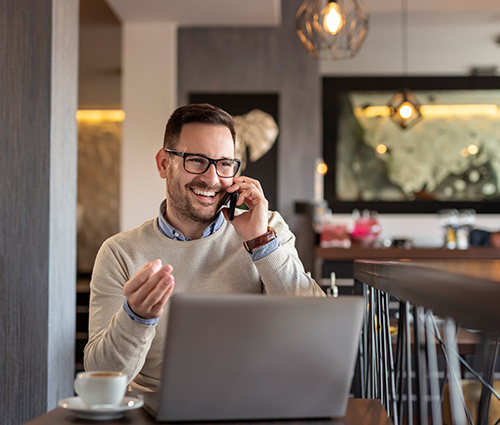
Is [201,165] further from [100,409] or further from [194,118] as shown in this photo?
[100,409]

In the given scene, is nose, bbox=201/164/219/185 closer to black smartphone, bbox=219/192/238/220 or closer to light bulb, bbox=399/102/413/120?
black smartphone, bbox=219/192/238/220

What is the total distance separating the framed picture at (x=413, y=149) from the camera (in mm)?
6930

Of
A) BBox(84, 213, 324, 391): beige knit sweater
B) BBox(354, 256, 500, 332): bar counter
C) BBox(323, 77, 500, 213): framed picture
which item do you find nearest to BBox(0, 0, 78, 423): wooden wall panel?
BBox(84, 213, 324, 391): beige knit sweater

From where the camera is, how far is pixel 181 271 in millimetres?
1640

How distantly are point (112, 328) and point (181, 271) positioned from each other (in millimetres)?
347

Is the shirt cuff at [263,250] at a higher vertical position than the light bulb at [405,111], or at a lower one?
lower

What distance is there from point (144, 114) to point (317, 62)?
58.1 inches

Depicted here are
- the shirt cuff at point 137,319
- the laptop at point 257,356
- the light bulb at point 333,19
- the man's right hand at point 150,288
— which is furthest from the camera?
the light bulb at point 333,19

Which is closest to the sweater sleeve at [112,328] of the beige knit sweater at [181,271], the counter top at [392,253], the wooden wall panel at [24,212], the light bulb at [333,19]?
the beige knit sweater at [181,271]

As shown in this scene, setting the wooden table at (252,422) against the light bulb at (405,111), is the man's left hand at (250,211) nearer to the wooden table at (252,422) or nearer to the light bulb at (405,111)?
the wooden table at (252,422)

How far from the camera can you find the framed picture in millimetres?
6930

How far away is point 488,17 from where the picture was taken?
613cm

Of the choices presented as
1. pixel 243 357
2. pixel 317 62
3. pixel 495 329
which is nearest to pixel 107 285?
pixel 243 357

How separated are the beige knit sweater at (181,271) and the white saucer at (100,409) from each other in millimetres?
487
